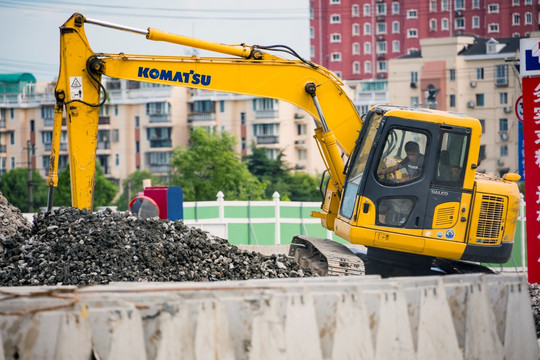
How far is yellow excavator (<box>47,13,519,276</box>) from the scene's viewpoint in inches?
484

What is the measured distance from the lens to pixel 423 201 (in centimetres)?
1227

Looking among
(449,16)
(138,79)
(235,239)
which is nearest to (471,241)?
(138,79)

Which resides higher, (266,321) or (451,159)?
(451,159)

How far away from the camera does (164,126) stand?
100438mm

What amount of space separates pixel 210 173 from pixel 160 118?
103ft

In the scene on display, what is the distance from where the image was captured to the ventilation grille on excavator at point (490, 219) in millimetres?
12359

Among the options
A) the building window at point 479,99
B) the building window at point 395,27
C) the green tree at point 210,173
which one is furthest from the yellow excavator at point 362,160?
the building window at point 395,27


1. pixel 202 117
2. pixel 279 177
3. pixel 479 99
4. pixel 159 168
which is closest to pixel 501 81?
pixel 479 99

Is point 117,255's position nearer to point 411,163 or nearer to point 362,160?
point 362,160

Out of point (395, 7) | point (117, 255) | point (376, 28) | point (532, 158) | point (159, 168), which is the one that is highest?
point (395, 7)

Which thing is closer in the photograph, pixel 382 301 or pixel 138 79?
pixel 382 301

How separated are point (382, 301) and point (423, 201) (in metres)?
4.86

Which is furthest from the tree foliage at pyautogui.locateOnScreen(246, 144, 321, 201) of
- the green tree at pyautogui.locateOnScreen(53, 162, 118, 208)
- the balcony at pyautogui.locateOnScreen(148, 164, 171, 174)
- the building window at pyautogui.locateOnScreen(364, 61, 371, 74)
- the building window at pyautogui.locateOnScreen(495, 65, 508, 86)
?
the building window at pyautogui.locateOnScreen(364, 61, 371, 74)

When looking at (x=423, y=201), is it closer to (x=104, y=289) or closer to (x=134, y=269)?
(x=134, y=269)
